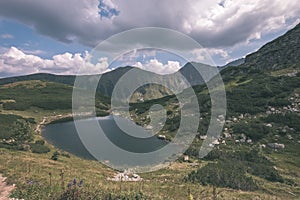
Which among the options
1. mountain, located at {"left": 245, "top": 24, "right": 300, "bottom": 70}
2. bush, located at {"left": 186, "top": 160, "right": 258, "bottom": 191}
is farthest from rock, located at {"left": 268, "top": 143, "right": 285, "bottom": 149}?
mountain, located at {"left": 245, "top": 24, "right": 300, "bottom": 70}

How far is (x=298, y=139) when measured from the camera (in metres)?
36.7

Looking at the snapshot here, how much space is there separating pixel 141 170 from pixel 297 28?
11973cm

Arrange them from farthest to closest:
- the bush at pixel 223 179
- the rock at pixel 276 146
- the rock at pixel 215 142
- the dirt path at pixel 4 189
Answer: the rock at pixel 215 142 < the rock at pixel 276 146 < the bush at pixel 223 179 < the dirt path at pixel 4 189

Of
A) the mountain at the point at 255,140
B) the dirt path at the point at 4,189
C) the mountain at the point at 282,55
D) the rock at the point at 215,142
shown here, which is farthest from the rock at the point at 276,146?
the mountain at the point at 282,55

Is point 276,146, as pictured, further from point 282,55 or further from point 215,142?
point 282,55

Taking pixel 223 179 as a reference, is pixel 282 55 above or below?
above

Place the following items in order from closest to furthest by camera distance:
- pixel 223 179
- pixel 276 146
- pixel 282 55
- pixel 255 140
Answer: pixel 223 179 < pixel 276 146 < pixel 255 140 < pixel 282 55

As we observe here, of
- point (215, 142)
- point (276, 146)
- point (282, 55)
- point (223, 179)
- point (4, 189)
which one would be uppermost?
point (282, 55)

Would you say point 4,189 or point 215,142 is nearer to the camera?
point 4,189

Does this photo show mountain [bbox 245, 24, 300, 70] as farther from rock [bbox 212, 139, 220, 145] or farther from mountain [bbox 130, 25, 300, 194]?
rock [bbox 212, 139, 220, 145]

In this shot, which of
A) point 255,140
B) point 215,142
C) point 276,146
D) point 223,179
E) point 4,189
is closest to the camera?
point 4,189

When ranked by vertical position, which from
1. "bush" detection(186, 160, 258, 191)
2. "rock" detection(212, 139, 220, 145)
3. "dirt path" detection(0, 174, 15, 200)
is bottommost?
"bush" detection(186, 160, 258, 191)

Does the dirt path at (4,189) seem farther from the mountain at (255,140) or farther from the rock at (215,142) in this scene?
the rock at (215,142)

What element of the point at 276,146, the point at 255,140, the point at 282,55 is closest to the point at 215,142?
the point at 255,140
